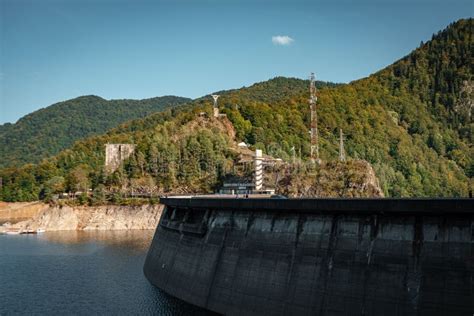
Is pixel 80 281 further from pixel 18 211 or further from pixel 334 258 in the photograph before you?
pixel 18 211

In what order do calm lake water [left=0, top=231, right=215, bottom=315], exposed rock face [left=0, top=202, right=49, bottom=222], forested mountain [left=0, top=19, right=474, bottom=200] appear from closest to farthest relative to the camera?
calm lake water [left=0, top=231, right=215, bottom=315]
forested mountain [left=0, top=19, right=474, bottom=200]
exposed rock face [left=0, top=202, right=49, bottom=222]

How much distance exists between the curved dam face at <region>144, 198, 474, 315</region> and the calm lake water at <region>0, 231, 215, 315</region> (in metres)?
3.94

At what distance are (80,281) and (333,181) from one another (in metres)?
63.1

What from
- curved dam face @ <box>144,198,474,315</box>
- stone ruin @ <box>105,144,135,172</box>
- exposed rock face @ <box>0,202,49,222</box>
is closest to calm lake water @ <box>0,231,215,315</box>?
curved dam face @ <box>144,198,474,315</box>

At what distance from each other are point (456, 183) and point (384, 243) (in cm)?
12723

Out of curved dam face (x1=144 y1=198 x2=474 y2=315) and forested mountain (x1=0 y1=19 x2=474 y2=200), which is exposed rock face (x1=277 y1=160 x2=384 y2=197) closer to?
forested mountain (x1=0 y1=19 x2=474 y2=200)

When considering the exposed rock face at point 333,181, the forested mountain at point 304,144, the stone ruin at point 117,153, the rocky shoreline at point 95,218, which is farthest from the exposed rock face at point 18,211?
the exposed rock face at point 333,181

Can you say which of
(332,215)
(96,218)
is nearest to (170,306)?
(332,215)

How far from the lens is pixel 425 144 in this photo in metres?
172

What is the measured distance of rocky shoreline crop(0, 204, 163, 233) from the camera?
12394cm

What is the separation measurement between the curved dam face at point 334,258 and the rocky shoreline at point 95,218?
268ft

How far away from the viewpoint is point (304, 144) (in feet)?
523

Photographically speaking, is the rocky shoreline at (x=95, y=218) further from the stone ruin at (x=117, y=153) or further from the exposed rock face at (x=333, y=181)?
the exposed rock face at (x=333, y=181)

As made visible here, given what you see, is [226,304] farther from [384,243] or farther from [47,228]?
[47,228]
